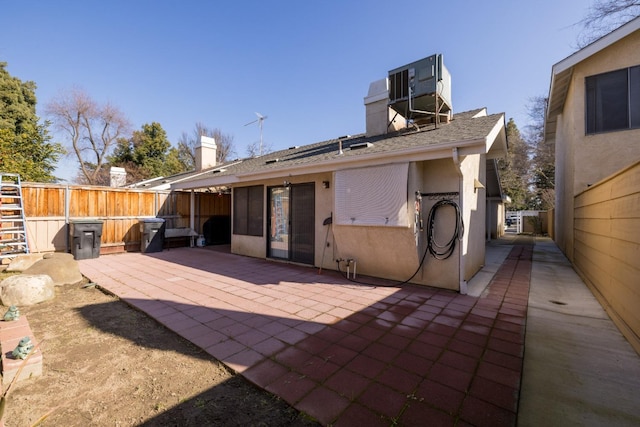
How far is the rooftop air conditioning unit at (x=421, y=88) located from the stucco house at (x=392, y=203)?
0.22 feet

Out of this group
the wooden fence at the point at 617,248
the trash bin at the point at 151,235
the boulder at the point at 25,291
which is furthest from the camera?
the trash bin at the point at 151,235

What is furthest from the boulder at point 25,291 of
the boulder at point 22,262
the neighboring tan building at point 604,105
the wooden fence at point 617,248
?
the neighboring tan building at point 604,105

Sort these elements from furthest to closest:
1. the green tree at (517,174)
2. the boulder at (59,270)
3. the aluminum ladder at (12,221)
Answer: the green tree at (517,174) → the aluminum ladder at (12,221) → the boulder at (59,270)

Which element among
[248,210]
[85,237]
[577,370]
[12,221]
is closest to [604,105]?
[577,370]

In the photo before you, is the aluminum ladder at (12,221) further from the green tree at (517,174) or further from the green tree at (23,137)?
the green tree at (517,174)

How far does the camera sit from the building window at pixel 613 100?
23.3 feet

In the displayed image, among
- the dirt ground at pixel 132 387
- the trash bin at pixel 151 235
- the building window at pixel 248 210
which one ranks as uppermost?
the building window at pixel 248 210

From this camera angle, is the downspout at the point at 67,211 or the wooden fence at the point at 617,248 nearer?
the wooden fence at the point at 617,248

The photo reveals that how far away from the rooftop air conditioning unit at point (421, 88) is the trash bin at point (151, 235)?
28.3 feet

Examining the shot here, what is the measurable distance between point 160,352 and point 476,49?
10521 mm

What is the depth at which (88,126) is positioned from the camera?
73.5ft

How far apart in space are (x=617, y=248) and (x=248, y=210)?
26.7 ft

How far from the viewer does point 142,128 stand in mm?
24906

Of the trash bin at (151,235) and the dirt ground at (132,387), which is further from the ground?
the trash bin at (151,235)
